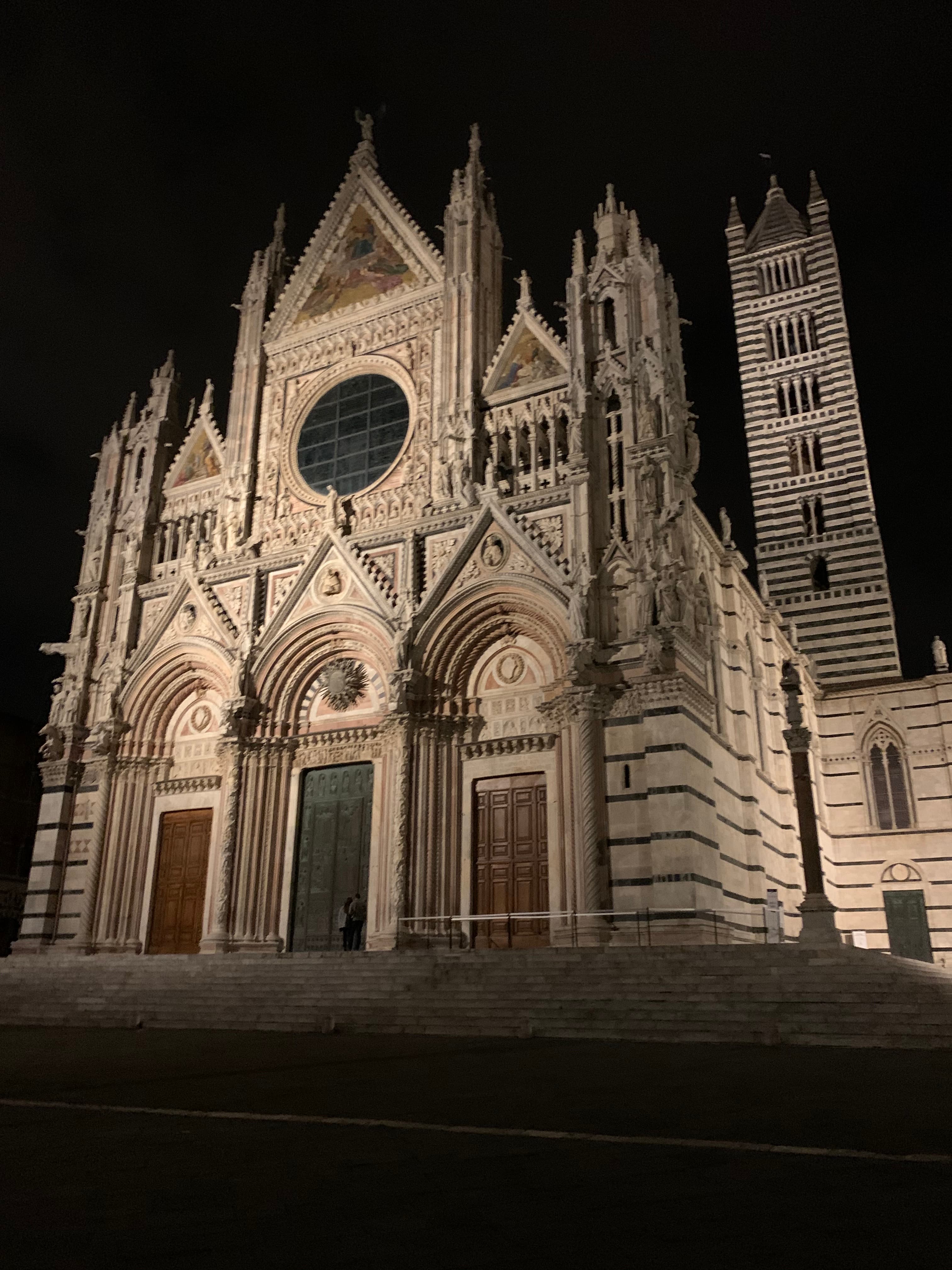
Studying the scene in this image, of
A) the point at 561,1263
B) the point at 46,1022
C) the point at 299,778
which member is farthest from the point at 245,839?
the point at 561,1263

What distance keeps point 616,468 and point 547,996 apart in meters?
10.9

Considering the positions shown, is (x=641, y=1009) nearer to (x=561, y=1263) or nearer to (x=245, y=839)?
(x=561, y=1263)

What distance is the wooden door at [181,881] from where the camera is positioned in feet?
69.9

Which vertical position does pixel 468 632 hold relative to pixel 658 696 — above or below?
above

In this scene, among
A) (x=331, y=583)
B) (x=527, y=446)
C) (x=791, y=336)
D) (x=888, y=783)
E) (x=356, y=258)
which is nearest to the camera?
(x=527, y=446)

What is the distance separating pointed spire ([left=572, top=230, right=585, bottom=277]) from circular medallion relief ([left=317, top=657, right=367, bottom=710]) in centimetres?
991

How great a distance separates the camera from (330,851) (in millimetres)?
20469

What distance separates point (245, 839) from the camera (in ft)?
67.6

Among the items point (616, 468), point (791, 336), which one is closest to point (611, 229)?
point (616, 468)

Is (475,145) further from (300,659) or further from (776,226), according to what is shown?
(776,226)

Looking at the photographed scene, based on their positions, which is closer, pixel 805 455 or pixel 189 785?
pixel 189 785

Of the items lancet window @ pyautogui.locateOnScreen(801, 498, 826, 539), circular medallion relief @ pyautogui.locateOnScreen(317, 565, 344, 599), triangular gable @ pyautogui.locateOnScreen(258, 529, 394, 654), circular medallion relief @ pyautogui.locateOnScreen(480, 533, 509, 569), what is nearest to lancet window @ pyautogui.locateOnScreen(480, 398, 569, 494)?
circular medallion relief @ pyautogui.locateOnScreen(480, 533, 509, 569)

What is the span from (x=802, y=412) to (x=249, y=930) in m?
32.4

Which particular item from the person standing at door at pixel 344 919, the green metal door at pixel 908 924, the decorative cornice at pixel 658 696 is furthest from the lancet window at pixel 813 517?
the person standing at door at pixel 344 919
